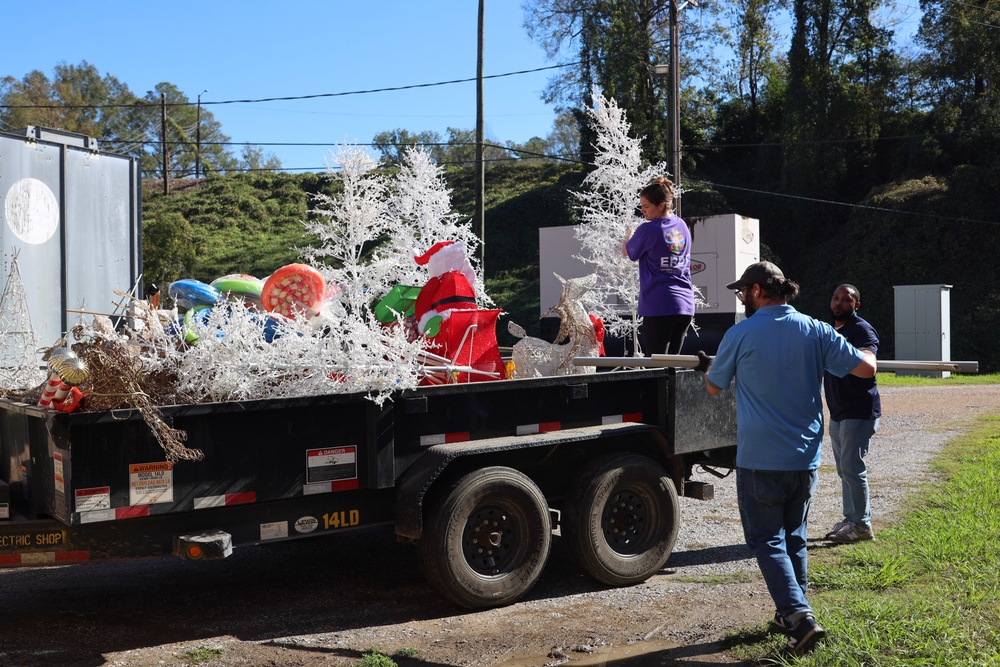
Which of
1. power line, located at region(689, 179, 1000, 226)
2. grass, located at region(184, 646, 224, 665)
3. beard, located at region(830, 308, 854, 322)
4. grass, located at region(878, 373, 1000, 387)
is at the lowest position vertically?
grass, located at region(878, 373, 1000, 387)

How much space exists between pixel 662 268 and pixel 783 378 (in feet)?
5.95

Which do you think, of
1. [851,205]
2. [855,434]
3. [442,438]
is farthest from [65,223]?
[851,205]

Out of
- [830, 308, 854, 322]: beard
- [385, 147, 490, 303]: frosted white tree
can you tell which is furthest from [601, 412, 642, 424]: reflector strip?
[385, 147, 490, 303]: frosted white tree

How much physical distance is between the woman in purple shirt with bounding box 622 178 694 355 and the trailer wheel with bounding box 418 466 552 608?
151 cm

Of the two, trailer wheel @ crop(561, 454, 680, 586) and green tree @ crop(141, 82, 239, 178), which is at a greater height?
green tree @ crop(141, 82, 239, 178)

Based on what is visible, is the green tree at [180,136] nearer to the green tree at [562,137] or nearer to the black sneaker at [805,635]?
the green tree at [562,137]

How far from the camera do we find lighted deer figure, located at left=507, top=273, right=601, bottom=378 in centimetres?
621

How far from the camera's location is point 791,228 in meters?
40.8

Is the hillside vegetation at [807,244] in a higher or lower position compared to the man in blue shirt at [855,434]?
higher

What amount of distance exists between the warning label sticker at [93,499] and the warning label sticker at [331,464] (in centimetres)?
95

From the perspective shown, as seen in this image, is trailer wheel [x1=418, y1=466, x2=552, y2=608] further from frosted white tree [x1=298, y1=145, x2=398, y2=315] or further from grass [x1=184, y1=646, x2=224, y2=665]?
frosted white tree [x1=298, y1=145, x2=398, y2=315]

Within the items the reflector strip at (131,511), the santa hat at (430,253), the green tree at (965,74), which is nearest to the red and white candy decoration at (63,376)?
the reflector strip at (131,511)

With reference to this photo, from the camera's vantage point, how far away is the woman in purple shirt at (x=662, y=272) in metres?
6.14

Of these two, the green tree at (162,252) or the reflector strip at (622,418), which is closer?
the reflector strip at (622,418)
